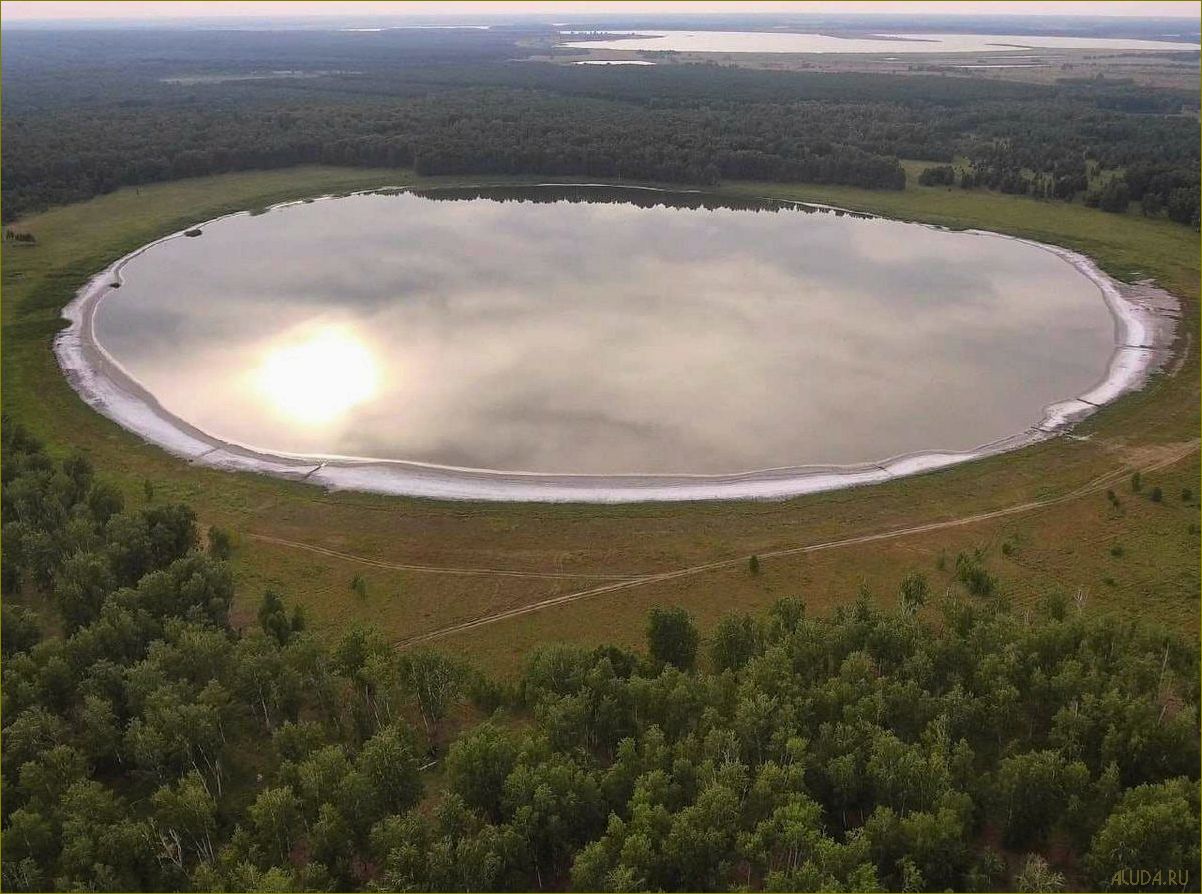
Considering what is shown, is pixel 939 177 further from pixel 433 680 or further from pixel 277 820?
pixel 277 820

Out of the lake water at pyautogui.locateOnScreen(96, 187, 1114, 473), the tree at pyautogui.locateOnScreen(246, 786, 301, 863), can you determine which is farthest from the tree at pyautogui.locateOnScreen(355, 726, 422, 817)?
the lake water at pyautogui.locateOnScreen(96, 187, 1114, 473)

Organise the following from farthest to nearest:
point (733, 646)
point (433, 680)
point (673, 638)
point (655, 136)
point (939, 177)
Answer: point (655, 136)
point (939, 177)
point (673, 638)
point (733, 646)
point (433, 680)

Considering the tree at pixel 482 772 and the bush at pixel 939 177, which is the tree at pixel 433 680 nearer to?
the tree at pixel 482 772

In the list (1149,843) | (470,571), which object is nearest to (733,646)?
(1149,843)

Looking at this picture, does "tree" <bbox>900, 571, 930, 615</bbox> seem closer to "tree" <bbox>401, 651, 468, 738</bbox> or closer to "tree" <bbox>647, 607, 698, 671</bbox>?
"tree" <bbox>647, 607, 698, 671</bbox>

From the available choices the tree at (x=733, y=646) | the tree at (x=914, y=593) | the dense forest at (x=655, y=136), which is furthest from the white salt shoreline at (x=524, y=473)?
the dense forest at (x=655, y=136)

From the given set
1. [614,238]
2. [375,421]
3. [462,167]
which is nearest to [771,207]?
[614,238]
